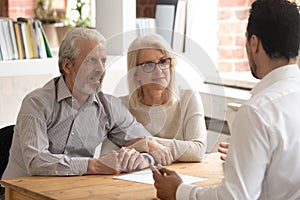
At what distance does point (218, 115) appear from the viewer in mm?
2916

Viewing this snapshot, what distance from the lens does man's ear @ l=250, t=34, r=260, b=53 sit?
2018 mm

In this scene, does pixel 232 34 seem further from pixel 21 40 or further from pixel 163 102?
pixel 163 102

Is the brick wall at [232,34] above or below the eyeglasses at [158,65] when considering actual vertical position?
below

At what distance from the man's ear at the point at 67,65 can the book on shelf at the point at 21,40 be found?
4.63 feet

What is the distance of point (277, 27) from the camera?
1.98m

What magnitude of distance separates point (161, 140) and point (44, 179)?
0.54 m

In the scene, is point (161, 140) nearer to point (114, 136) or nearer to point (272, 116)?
point (114, 136)

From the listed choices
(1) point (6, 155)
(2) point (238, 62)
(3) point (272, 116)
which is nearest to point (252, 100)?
(3) point (272, 116)

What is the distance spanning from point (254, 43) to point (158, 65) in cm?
80

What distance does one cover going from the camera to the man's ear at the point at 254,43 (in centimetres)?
202

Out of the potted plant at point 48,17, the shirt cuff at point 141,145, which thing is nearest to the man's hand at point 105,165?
the shirt cuff at point 141,145

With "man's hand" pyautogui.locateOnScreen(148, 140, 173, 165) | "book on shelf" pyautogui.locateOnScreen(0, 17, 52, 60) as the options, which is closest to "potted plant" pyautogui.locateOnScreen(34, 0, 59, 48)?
"book on shelf" pyautogui.locateOnScreen(0, 17, 52, 60)

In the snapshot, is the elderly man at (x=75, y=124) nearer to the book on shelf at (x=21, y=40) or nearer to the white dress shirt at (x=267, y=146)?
the white dress shirt at (x=267, y=146)

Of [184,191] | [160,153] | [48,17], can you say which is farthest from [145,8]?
[184,191]
